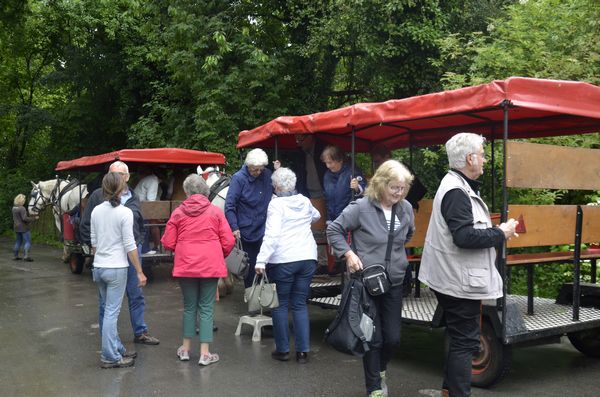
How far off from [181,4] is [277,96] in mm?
3535

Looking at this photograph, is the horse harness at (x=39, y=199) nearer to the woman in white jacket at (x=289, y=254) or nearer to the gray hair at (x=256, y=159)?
the gray hair at (x=256, y=159)

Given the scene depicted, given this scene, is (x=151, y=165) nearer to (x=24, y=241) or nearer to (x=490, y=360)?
(x=24, y=241)

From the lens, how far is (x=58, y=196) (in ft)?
54.1

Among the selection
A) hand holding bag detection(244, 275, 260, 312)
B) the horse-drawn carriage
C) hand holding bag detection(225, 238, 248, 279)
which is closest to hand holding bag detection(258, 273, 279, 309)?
hand holding bag detection(244, 275, 260, 312)

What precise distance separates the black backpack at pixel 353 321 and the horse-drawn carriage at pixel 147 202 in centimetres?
611

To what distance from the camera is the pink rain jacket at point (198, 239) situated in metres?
6.34

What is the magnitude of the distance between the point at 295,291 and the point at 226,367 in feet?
3.31

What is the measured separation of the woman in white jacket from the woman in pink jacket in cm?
45

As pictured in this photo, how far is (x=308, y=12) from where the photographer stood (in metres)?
16.6

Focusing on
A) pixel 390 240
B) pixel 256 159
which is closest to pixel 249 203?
pixel 256 159

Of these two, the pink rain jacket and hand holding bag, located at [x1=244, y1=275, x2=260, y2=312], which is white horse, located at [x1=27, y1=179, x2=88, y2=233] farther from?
the pink rain jacket

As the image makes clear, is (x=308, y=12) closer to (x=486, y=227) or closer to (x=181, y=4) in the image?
(x=181, y=4)

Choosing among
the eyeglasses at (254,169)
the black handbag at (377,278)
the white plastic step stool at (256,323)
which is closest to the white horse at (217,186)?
the eyeglasses at (254,169)

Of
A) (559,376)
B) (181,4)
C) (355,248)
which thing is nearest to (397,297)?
(355,248)
